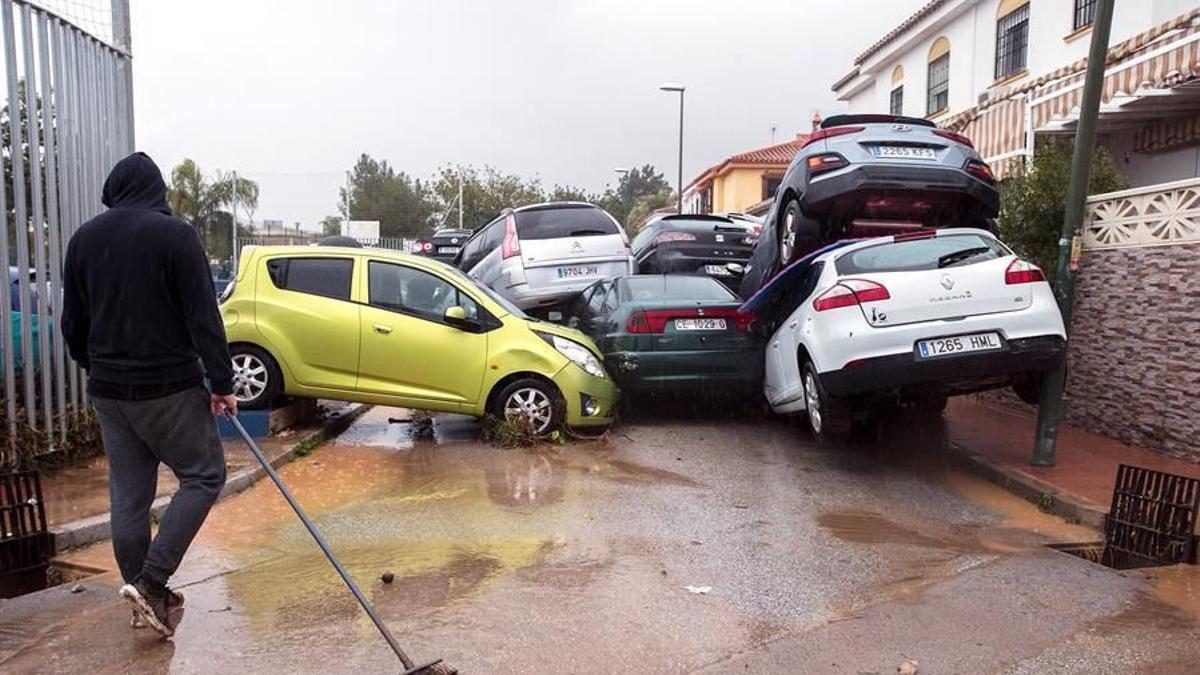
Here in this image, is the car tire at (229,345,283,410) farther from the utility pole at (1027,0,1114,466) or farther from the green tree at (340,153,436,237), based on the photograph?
the green tree at (340,153,436,237)

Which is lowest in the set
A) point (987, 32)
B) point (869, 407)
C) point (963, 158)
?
point (869, 407)

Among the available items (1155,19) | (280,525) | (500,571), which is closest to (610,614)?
(500,571)

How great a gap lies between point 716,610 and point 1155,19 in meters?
11.6

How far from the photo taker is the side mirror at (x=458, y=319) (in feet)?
25.4

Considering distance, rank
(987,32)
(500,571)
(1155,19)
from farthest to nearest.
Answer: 1. (987,32)
2. (1155,19)
3. (500,571)

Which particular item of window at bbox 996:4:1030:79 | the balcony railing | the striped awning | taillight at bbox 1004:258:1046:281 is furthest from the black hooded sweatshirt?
window at bbox 996:4:1030:79

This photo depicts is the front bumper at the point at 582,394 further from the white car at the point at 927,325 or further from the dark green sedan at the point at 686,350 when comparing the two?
the white car at the point at 927,325

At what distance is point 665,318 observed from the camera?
28.5ft

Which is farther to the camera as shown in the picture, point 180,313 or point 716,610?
point 716,610

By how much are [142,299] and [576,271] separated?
291 inches

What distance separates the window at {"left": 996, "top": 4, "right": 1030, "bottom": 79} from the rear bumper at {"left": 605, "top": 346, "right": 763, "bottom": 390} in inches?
414

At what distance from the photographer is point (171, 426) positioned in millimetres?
3723

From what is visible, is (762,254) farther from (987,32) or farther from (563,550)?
(987,32)

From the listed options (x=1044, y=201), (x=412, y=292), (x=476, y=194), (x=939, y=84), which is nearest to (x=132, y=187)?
(x=412, y=292)
